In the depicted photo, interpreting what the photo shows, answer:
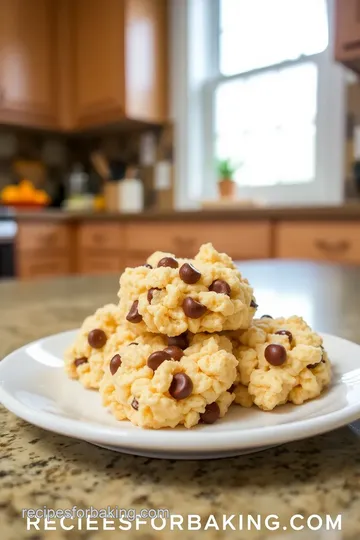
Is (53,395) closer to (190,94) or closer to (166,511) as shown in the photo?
(166,511)

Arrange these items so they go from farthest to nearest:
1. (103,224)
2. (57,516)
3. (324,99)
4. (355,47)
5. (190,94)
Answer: (190,94) → (103,224) → (324,99) → (355,47) → (57,516)

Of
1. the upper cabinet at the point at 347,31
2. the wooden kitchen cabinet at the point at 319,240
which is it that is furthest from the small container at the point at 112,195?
the upper cabinet at the point at 347,31

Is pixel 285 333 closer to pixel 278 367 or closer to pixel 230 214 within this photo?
pixel 278 367

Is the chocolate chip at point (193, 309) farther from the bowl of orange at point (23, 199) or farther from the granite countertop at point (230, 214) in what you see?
the bowl of orange at point (23, 199)

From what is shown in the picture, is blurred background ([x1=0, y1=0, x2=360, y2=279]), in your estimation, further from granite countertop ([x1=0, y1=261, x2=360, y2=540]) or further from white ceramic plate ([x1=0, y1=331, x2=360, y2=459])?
granite countertop ([x1=0, y1=261, x2=360, y2=540])

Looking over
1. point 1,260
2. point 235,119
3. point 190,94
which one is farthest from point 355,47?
point 1,260

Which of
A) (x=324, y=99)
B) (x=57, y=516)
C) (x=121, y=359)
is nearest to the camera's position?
(x=57, y=516)

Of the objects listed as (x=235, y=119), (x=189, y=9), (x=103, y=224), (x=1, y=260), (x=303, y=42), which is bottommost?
(x=1, y=260)

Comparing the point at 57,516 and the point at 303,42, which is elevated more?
the point at 303,42

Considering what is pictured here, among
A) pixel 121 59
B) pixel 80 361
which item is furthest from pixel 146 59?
pixel 80 361
